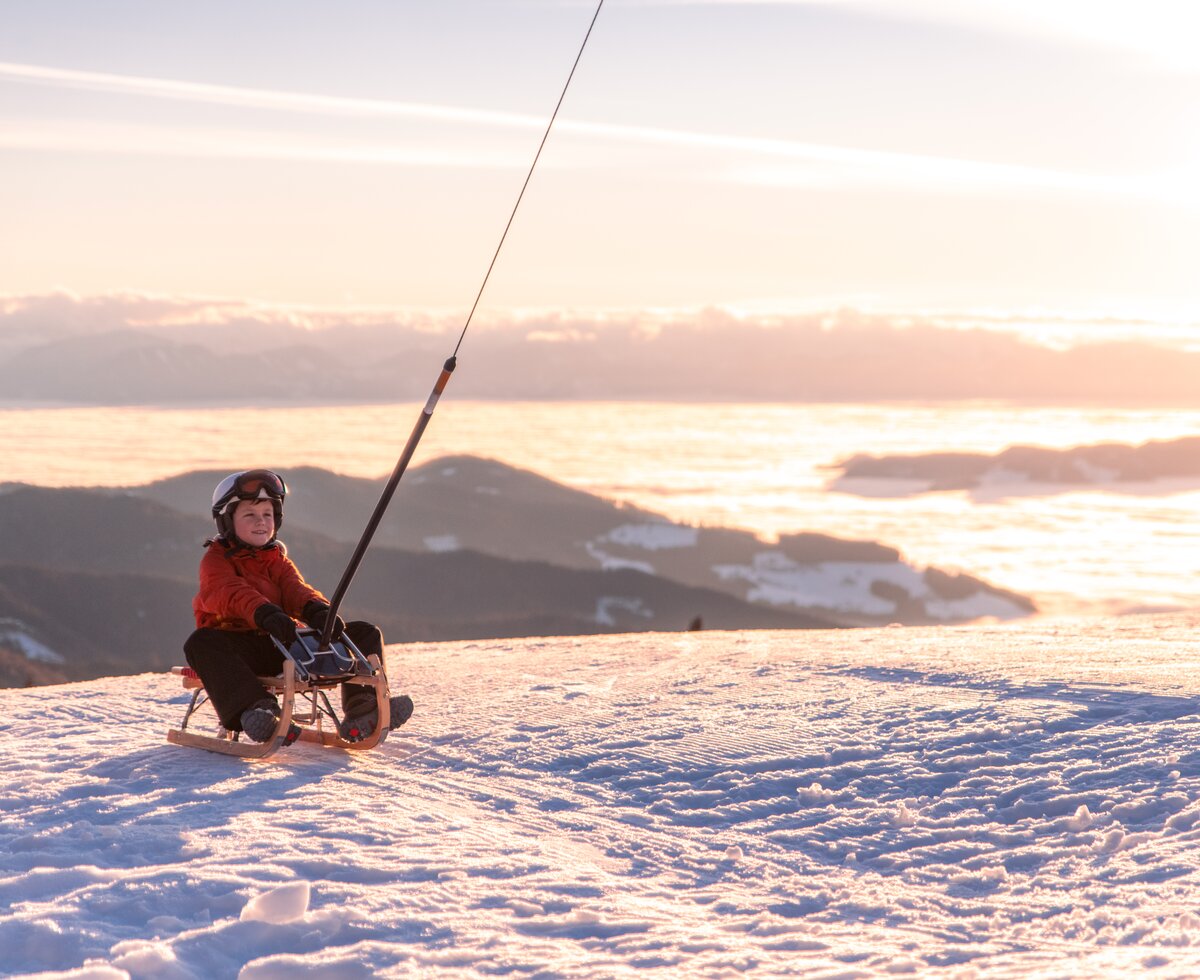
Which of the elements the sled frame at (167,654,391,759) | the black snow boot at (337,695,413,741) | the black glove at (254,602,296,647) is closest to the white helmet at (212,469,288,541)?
the black glove at (254,602,296,647)

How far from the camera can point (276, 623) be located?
6.75m

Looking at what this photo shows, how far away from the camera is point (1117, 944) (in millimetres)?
4488

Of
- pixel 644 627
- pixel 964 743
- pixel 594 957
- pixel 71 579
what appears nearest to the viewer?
pixel 594 957

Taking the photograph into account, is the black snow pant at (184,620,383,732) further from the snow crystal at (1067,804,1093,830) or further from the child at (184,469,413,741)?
the snow crystal at (1067,804,1093,830)

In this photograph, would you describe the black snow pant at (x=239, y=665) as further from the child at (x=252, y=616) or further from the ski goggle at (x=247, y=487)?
the ski goggle at (x=247, y=487)

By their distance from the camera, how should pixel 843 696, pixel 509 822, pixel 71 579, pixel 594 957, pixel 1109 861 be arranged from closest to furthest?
pixel 594 957 < pixel 1109 861 < pixel 509 822 < pixel 843 696 < pixel 71 579

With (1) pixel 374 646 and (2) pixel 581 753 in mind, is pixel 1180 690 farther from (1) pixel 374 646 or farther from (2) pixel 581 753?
(1) pixel 374 646

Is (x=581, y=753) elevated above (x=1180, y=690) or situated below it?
below

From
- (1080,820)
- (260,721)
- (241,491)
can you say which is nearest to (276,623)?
(260,721)

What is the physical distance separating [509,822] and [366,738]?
1.51m

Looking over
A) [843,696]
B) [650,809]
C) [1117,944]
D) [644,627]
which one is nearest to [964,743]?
[843,696]

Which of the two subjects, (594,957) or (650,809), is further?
(650,809)

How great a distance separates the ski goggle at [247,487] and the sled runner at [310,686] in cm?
97

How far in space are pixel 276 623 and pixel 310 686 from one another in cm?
46
